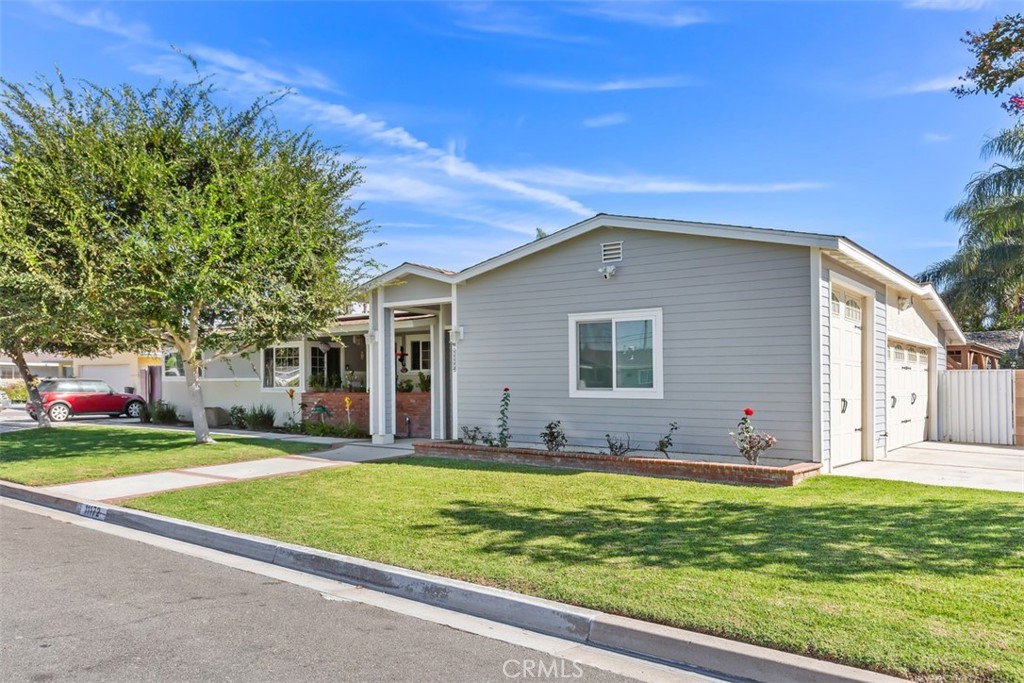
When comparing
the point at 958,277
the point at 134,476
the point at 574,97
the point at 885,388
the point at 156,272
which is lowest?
the point at 134,476

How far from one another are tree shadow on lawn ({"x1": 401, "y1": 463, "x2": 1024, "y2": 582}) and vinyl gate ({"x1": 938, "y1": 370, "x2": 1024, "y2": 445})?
28.6 ft

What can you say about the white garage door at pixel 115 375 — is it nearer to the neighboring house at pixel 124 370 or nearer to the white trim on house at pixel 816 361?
the neighboring house at pixel 124 370

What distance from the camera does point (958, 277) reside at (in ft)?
87.1

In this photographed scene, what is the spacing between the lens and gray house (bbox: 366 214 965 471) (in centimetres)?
990

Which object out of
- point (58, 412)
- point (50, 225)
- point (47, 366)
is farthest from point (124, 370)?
point (50, 225)

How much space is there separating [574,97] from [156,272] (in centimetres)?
842

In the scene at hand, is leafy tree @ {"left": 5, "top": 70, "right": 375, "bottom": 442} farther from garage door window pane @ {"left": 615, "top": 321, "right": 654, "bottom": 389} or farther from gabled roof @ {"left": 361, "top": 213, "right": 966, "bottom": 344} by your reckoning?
garage door window pane @ {"left": 615, "top": 321, "right": 654, "bottom": 389}

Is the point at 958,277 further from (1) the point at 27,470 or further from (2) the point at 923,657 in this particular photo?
(1) the point at 27,470

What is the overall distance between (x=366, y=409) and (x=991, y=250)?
72.6 feet

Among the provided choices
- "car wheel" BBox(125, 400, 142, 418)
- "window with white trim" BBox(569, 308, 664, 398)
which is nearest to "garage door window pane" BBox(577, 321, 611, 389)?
"window with white trim" BBox(569, 308, 664, 398)

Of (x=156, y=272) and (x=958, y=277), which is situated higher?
(x=958, y=277)

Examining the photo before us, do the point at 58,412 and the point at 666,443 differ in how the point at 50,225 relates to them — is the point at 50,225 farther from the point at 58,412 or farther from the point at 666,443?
the point at 58,412

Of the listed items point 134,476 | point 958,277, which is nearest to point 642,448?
point 134,476

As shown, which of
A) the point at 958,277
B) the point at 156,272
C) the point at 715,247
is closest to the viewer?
the point at 715,247
